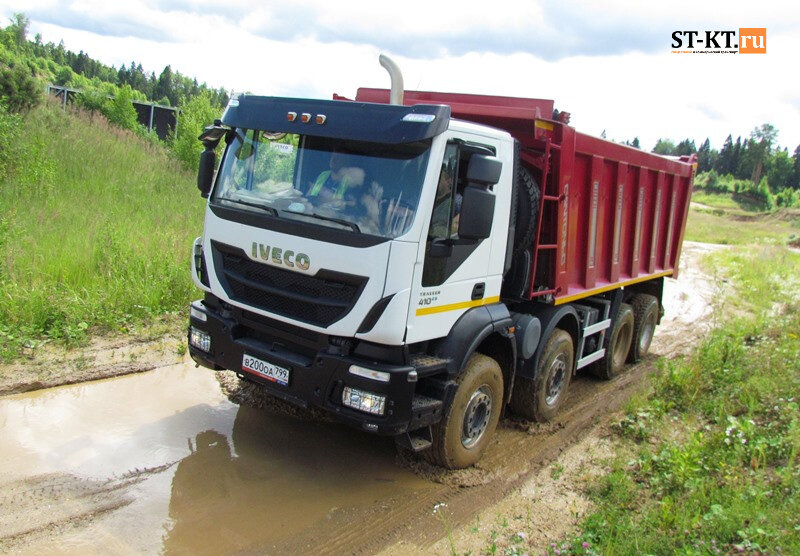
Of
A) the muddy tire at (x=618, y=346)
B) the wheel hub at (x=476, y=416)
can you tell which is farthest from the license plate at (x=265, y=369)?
the muddy tire at (x=618, y=346)

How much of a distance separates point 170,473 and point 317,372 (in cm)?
134

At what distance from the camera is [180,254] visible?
868cm

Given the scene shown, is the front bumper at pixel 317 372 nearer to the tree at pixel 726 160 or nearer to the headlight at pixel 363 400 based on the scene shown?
the headlight at pixel 363 400

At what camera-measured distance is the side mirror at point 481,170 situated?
13.4 ft

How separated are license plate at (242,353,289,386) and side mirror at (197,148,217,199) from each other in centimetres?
142

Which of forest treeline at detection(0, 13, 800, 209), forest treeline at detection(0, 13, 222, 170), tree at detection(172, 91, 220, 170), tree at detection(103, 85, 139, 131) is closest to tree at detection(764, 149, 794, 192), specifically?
forest treeline at detection(0, 13, 800, 209)

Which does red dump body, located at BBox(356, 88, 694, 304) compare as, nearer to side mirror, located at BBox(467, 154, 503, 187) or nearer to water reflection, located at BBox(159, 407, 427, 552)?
side mirror, located at BBox(467, 154, 503, 187)

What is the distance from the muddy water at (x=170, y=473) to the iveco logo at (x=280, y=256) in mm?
1585

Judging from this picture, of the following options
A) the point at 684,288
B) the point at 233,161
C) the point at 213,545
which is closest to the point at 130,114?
the point at 684,288

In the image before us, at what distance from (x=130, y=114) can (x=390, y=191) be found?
77.2 ft

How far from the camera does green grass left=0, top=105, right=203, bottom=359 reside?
6793 mm

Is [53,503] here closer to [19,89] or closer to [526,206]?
[526,206]

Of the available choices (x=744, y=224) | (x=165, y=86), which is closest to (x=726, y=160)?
(x=744, y=224)

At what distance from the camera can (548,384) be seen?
609 centimetres
